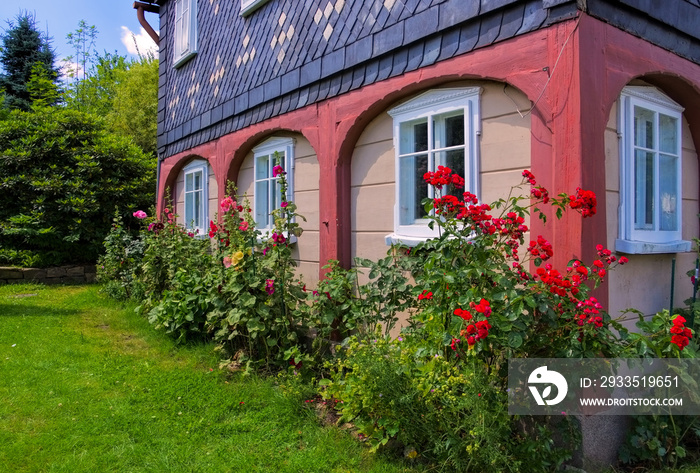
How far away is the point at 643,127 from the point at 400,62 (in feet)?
6.15

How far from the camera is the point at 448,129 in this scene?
4020 mm

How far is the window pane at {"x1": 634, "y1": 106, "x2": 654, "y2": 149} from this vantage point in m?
3.73

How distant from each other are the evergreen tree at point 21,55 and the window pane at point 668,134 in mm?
18906

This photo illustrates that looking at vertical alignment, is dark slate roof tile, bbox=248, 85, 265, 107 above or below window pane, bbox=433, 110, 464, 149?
above

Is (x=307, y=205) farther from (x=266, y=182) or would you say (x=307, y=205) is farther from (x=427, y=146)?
(x=427, y=146)

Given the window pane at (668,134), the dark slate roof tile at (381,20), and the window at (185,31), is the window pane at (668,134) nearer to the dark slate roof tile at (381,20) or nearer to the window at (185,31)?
the dark slate roof tile at (381,20)

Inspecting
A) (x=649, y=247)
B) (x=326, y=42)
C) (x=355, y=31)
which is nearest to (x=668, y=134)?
(x=649, y=247)

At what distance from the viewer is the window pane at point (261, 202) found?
638cm

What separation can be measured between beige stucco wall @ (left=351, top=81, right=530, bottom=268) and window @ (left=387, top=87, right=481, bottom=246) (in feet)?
0.24

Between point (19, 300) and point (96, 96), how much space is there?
18127 millimetres

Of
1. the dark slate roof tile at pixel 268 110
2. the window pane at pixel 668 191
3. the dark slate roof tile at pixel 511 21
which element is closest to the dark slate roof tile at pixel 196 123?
the dark slate roof tile at pixel 268 110

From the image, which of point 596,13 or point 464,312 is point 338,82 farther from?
point 464,312

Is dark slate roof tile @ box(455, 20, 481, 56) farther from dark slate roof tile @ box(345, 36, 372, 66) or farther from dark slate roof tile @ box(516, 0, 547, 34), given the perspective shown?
dark slate roof tile @ box(345, 36, 372, 66)

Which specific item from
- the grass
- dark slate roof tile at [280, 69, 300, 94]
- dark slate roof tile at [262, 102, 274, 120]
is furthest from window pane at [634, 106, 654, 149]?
dark slate roof tile at [262, 102, 274, 120]
